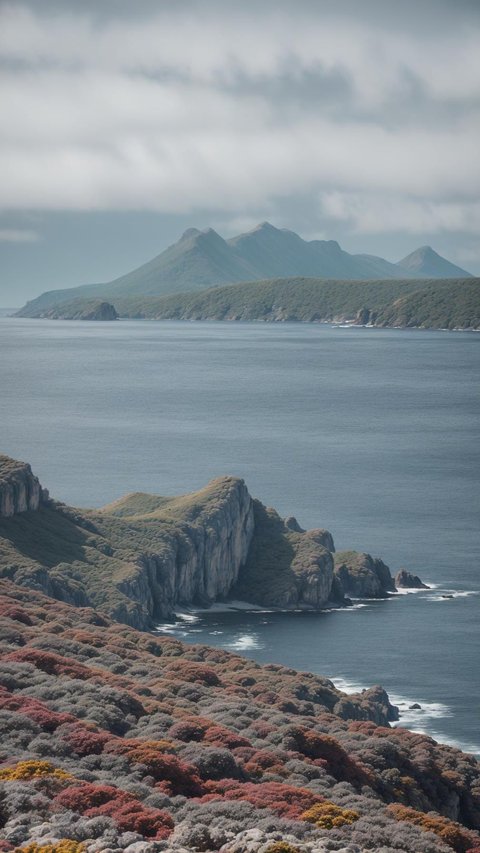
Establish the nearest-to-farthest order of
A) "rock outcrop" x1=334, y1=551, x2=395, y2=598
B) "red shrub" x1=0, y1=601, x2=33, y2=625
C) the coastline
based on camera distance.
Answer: "red shrub" x1=0, y1=601, x2=33, y2=625
the coastline
"rock outcrop" x1=334, y1=551, x2=395, y2=598

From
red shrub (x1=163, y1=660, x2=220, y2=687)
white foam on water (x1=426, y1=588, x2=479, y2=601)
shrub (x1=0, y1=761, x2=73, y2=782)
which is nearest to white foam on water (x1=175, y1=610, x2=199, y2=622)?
white foam on water (x1=426, y1=588, x2=479, y2=601)

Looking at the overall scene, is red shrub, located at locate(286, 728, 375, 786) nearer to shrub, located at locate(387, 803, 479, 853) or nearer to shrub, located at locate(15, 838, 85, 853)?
shrub, located at locate(387, 803, 479, 853)

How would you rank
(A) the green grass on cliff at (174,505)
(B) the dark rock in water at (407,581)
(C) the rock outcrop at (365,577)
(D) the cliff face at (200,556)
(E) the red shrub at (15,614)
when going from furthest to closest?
(A) the green grass on cliff at (174,505)
(C) the rock outcrop at (365,577)
(B) the dark rock in water at (407,581)
(D) the cliff face at (200,556)
(E) the red shrub at (15,614)

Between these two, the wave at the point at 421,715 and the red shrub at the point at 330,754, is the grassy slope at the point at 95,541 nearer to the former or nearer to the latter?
the wave at the point at 421,715

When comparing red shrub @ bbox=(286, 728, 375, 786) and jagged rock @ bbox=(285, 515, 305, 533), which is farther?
jagged rock @ bbox=(285, 515, 305, 533)

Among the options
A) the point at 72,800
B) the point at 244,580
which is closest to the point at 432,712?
the point at 244,580

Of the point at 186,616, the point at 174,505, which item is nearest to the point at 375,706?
the point at 186,616

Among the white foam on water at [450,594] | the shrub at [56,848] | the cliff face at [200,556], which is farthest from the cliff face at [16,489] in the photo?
the shrub at [56,848]

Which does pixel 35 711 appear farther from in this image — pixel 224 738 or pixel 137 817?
pixel 137 817
